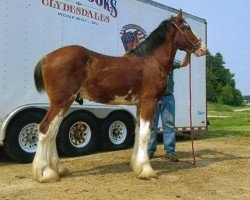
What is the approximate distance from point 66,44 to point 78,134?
1.97m

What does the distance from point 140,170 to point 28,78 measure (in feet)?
10.6

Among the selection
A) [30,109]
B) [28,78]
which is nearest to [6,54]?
[28,78]

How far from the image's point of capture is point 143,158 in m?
6.39

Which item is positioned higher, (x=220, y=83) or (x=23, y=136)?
(x=220, y=83)

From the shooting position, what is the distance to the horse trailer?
313 inches

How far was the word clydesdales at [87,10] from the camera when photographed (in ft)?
28.6

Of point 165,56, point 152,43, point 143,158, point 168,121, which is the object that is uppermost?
point 152,43

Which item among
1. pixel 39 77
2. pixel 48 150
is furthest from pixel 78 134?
pixel 48 150

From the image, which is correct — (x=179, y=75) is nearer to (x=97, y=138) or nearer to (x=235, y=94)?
(x=97, y=138)

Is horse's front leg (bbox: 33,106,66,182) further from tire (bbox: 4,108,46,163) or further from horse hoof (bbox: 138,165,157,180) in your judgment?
tire (bbox: 4,108,46,163)

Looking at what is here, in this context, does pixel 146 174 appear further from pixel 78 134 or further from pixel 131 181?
pixel 78 134

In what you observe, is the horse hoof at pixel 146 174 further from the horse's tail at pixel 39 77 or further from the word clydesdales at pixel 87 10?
the word clydesdales at pixel 87 10

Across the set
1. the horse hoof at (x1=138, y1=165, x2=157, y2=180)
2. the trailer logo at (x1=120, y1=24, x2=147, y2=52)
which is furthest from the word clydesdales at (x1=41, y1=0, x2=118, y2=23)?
the horse hoof at (x1=138, y1=165, x2=157, y2=180)

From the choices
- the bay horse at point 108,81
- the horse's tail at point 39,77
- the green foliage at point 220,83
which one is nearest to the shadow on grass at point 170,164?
the bay horse at point 108,81
